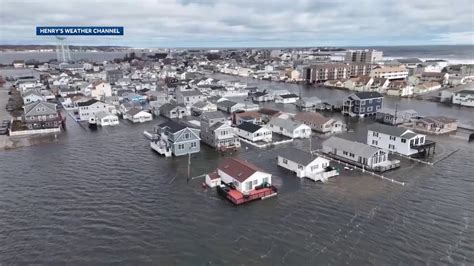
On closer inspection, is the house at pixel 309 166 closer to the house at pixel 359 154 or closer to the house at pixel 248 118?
the house at pixel 359 154

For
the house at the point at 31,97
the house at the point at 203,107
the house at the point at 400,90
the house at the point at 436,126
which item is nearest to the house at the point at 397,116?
the house at the point at 436,126

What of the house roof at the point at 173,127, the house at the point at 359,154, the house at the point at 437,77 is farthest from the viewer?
the house at the point at 437,77

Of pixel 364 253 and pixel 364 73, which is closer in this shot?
pixel 364 253

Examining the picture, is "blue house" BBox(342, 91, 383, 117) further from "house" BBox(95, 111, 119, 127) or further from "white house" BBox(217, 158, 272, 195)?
"house" BBox(95, 111, 119, 127)

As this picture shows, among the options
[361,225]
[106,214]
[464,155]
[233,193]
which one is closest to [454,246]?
[361,225]

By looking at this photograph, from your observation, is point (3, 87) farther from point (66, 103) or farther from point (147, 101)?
point (147, 101)

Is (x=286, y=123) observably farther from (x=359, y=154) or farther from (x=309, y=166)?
(x=309, y=166)
